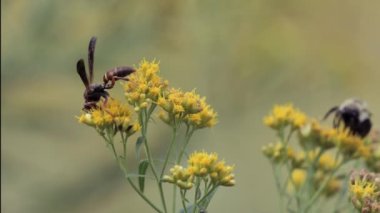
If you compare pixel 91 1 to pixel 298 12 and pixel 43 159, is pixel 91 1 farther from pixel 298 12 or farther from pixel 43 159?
pixel 298 12

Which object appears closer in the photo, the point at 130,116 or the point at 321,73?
the point at 130,116

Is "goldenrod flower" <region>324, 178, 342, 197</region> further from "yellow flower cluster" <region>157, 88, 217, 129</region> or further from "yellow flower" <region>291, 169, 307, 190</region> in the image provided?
"yellow flower cluster" <region>157, 88, 217, 129</region>

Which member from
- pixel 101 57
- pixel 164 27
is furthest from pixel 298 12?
pixel 101 57

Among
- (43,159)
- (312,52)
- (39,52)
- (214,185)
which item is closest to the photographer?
(214,185)

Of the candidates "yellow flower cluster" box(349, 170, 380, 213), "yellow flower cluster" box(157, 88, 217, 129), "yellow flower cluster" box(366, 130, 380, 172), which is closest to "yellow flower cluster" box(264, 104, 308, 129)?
"yellow flower cluster" box(366, 130, 380, 172)

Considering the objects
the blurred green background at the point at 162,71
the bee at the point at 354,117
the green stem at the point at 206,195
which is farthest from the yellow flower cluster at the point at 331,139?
the blurred green background at the point at 162,71

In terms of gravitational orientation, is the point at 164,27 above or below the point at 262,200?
above

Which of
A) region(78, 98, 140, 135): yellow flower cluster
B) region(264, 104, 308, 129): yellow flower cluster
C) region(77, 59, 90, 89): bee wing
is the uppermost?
region(264, 104, 308, 129): yellow flower cluster
